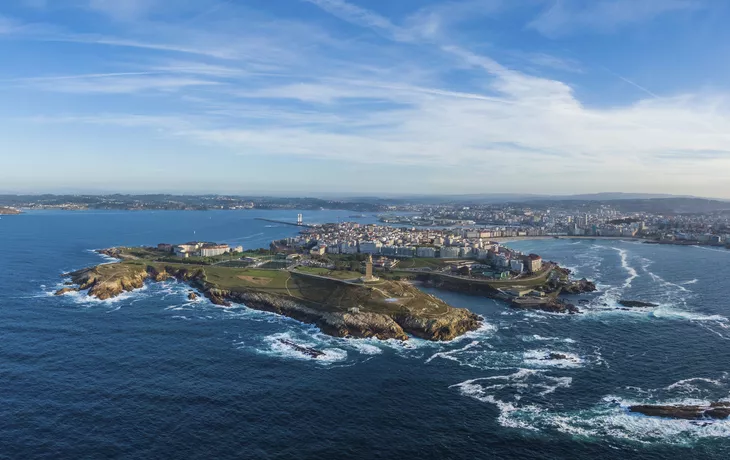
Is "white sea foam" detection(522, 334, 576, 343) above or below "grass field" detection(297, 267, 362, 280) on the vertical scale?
below

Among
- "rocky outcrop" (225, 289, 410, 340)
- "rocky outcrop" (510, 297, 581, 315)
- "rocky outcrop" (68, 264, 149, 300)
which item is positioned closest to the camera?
"rocky outcrop" (225, 289, 410, 340)

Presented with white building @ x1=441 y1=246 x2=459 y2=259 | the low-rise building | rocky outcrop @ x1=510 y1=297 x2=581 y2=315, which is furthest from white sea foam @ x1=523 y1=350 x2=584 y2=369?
white building @ x1=441 y1=246 x2=459 y2=259

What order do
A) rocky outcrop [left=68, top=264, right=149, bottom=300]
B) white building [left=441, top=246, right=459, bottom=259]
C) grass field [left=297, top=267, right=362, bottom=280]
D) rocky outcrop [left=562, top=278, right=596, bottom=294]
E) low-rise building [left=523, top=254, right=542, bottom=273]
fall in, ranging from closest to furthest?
rocky outcrop [left=68, top=264, right=149, bottom=300]
grass field [left=297, top=267, right=362, bottom=280]
rocky outcrop [left=562, top=278, right=596, bottom=294]
low-rise building [left=523, top=254, right=542, bottom=273]
white building [left=441, top=246, right=459, bottom=259]

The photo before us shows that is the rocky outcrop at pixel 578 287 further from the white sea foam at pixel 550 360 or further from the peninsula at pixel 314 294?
the white sea foam at pixel 550 360

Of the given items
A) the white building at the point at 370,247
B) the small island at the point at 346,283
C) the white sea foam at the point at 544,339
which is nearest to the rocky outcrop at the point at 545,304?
the small island at the point at 346,283

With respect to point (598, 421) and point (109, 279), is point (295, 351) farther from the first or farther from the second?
point (109, 279)

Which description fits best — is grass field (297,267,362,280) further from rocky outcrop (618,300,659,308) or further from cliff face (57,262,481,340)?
rocky outcrop (618,300,659,308)
